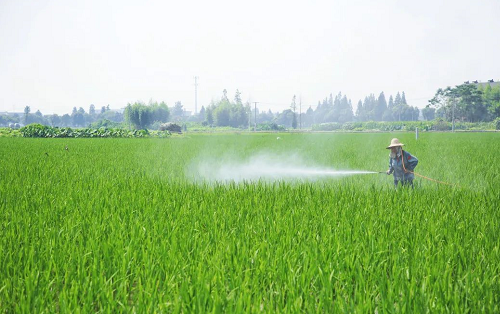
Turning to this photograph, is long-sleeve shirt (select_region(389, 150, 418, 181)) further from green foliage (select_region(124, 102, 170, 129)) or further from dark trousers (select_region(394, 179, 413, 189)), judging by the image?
green foliage (select_region(124, 102, 170, 129))

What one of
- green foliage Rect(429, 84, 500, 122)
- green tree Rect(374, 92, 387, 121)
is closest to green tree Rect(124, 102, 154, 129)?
green foliage Rect(429, 84, 500, 122)

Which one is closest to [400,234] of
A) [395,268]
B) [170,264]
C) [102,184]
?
[395,268]

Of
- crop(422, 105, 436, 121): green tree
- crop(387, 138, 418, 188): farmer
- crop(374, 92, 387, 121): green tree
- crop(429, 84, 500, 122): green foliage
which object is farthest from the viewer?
crop(374, 92, 387, 121): green tree

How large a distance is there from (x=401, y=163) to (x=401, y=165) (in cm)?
4

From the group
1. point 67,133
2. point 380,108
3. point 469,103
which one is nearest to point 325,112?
point 380,108

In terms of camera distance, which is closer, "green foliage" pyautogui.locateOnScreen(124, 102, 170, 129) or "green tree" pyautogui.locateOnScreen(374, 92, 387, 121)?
"green foliage" pyautogui.locateOnScreen(124, 102, 170, 129)

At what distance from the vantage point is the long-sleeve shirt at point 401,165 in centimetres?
580

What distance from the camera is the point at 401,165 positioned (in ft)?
19.4

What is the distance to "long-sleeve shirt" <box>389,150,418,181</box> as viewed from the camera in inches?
228

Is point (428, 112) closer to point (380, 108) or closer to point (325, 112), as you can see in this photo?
point (380, 108)

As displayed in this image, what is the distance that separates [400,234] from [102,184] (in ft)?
14.8

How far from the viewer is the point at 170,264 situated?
257 centimetres

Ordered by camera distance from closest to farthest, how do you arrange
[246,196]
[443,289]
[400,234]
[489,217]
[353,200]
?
[443,289], [400,234], [489,217], [353,200], [246,196]

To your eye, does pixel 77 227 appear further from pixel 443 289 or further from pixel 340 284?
pixel 443 289
